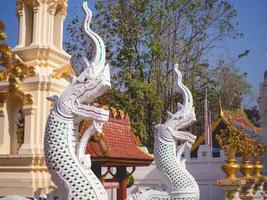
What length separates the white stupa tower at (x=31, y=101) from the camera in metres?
10.8

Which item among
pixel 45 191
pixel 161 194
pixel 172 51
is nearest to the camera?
pixel 161 194

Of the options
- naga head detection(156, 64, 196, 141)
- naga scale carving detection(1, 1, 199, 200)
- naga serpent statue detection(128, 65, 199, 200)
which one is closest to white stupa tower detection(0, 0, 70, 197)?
naga serpent statue detection(128, 65, 199, 200)

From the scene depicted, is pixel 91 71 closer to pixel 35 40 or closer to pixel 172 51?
pixel 35 40

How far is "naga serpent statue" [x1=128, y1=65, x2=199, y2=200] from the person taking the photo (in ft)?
25.0

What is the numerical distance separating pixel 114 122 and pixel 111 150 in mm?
1158

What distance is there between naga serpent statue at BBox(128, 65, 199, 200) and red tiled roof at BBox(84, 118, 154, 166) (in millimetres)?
912

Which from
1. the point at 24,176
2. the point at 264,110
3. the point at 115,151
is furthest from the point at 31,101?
the point at 264,110

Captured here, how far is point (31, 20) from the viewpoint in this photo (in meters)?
12.8

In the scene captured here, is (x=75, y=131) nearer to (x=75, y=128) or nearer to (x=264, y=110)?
(x=75, y=128)

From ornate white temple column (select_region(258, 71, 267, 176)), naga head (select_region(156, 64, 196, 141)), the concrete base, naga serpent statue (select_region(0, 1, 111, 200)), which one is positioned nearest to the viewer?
naga serpent statue (select_region(0, 1, 111, 200))

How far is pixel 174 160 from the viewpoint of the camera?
7918 mm

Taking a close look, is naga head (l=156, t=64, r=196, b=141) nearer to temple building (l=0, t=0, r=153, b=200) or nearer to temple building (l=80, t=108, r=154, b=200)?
temple building (l=80, t=108, r=154, b=200)

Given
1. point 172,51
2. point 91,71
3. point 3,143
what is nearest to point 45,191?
point 3,143

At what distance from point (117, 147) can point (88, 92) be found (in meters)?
3.99
